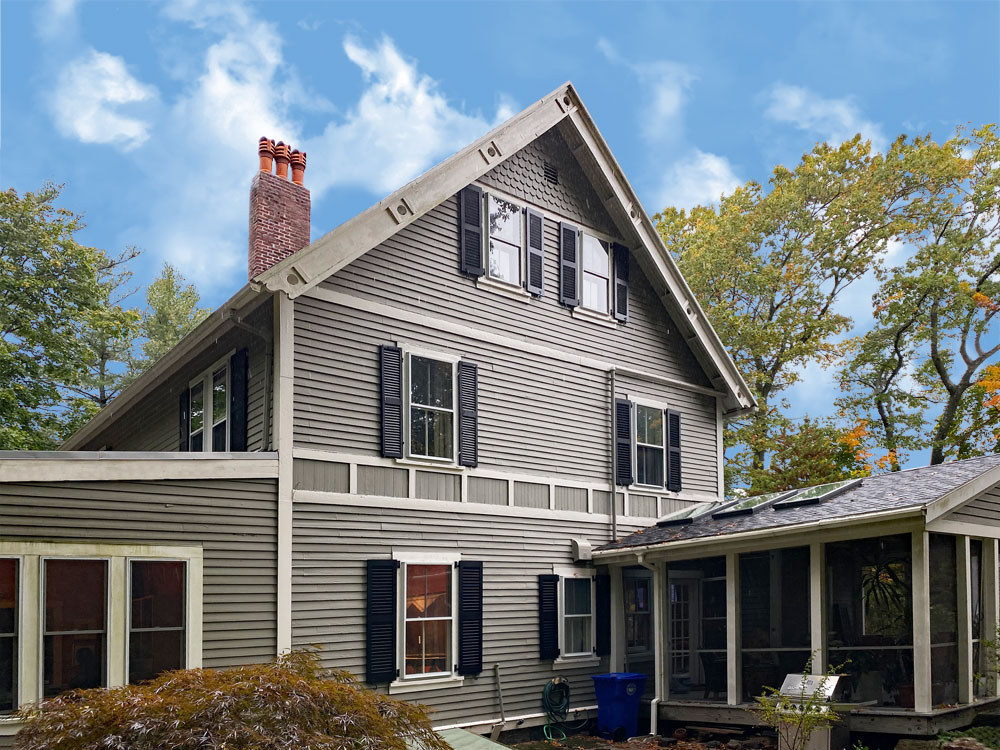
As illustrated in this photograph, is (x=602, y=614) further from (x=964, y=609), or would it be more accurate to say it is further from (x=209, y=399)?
(x=209, y=399)

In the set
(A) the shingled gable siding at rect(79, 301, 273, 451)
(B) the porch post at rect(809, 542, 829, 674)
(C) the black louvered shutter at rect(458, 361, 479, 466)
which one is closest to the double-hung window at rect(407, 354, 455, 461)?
(C) the black louvered shutter at rect(458, 361, 479, 466)

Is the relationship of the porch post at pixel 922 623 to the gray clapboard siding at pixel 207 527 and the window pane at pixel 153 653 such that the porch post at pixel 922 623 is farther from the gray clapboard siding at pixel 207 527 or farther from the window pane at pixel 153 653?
the window pane at pixel 153 653

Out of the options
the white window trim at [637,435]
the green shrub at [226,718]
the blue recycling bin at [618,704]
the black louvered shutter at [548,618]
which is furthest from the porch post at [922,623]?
the green shrub at [226,718]

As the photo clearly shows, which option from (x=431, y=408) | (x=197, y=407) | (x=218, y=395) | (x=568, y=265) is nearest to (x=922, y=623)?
(x=431, y=408)

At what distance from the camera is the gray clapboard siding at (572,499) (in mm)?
15117

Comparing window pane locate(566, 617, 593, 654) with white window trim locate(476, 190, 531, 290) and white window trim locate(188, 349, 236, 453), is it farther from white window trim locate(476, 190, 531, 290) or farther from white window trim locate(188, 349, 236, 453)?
white window trim locate(188, 349, 236, 453)

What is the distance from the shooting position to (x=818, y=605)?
40.9 feet

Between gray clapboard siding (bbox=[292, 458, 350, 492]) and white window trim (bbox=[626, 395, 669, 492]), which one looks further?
white window trim (bbox=[626, 395, 669, 492])

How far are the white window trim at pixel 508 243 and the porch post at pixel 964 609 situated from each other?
23.4ft

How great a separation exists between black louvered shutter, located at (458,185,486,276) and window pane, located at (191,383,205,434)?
4.32 meters

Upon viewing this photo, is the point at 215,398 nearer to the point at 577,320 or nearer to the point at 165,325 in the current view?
the point at 577,320

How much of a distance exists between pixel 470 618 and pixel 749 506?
4819mm

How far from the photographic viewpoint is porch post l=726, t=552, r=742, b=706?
1338cm

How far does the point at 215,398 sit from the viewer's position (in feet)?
45.1
